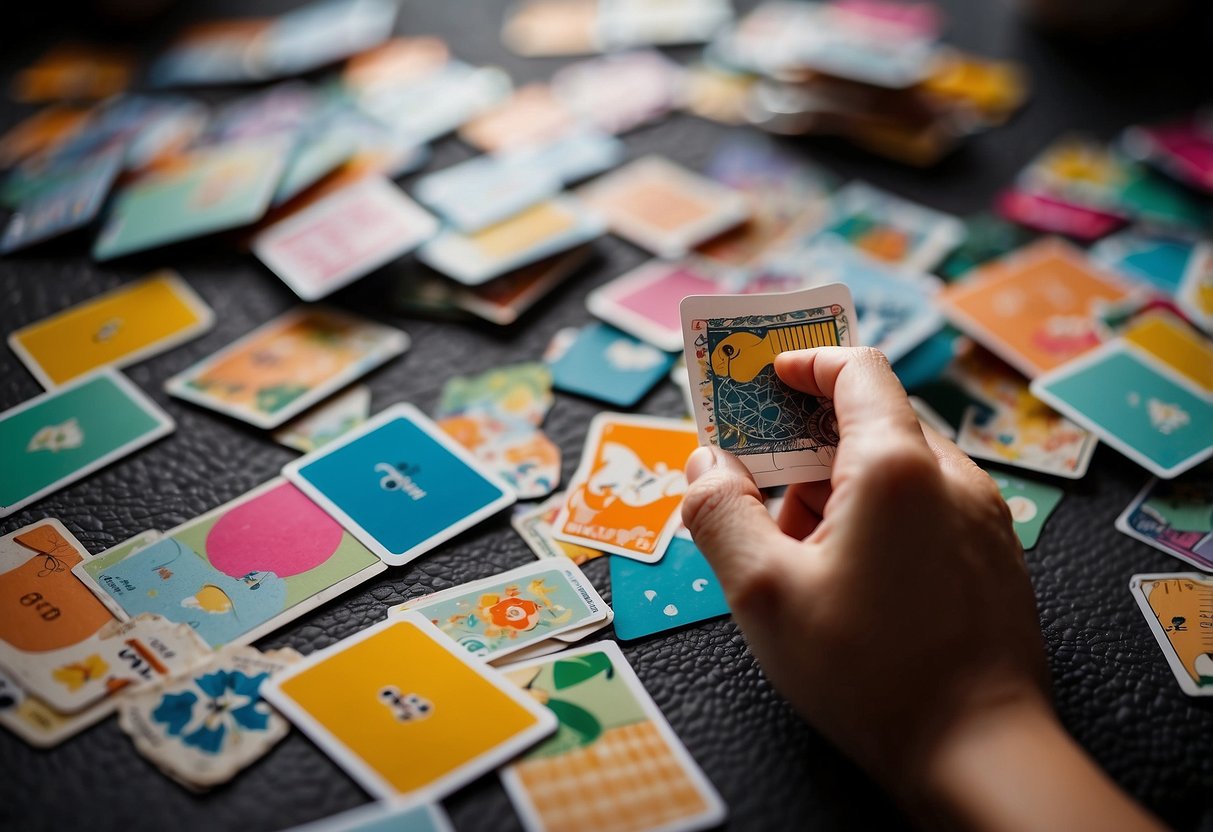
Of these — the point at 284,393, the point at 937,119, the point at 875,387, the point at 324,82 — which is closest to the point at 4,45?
the point at 324,82

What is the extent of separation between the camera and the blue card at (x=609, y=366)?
125 centimetres

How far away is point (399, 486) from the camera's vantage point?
43.7 inches

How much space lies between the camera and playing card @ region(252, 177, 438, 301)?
4.50ft

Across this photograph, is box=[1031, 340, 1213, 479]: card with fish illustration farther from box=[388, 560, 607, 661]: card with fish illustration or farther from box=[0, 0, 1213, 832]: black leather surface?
box=[388, 560, 607, 661]: card with fish illustration

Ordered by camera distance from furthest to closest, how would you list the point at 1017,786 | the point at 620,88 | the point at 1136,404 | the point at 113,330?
the point at 620,88 < the point at 113,330 < the point at 1136,404 < the point at 1017,786

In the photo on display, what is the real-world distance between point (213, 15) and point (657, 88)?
1028 mm

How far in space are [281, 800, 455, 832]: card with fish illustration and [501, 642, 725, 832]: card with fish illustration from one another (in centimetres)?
7

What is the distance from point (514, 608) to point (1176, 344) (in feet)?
3.15

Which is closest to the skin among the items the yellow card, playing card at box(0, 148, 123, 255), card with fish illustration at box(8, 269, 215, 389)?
the yellow card

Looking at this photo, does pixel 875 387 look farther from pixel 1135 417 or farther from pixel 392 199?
pixel 392 199

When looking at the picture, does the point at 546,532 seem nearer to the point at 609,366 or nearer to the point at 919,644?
the point at 609,366

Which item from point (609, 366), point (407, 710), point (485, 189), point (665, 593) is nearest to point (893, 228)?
point (609, 366)

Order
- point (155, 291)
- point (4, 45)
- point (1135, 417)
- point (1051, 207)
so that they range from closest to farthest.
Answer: point (1135, 417)
point (155, 291)
point (1051, 207)
point (4, 45)

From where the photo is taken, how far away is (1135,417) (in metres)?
1.18
